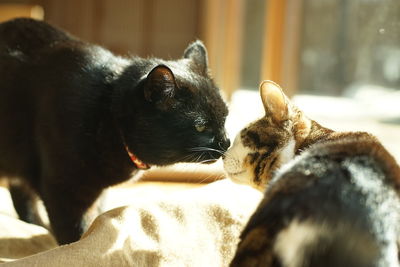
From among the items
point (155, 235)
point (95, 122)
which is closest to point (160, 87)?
point (95, 122)

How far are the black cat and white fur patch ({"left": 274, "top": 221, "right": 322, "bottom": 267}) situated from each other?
2.16 feet

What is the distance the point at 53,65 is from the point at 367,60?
1763 mm

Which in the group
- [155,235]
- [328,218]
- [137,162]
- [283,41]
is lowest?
[155,235]

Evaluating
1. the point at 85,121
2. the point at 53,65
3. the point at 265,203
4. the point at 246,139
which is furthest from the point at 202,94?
the point at 265,203

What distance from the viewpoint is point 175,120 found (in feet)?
5.12

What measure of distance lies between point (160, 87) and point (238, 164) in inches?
12.2

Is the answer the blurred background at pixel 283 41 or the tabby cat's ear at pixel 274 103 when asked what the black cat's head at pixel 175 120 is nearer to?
the tabby cat's ear at pixel 274 103

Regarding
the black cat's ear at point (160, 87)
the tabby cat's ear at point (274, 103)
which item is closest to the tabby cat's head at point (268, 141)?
the tabby cat's ear at point (274, 103)

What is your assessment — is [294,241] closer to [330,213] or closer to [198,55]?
[330,213]

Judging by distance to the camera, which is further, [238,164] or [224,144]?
[224,144]

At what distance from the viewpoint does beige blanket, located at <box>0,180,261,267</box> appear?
1.36 m

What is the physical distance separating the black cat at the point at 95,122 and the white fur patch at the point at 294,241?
2.16 feet

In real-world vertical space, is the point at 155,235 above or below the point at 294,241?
below

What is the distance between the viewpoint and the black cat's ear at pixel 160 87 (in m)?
1.47
